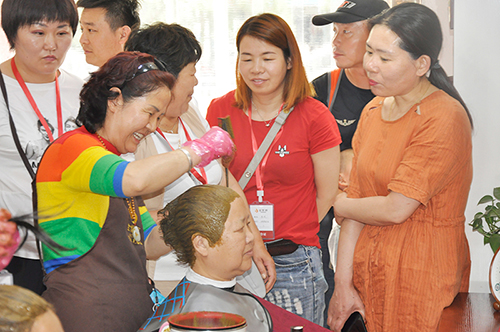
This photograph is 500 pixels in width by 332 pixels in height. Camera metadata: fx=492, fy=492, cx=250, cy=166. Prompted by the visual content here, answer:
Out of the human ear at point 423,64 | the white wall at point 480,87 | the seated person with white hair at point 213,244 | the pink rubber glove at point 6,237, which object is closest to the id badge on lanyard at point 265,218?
the seated person with white hair at point 213,244

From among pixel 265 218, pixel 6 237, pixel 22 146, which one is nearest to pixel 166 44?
pixel 22 146

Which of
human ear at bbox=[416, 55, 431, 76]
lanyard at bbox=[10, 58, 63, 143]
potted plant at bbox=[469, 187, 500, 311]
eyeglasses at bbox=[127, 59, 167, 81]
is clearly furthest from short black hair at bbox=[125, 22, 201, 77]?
potted plant at bbox=[469, 187, 500, 311]

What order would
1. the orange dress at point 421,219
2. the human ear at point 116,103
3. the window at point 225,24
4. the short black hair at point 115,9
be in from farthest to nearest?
the window at point 225,24, the short black hair at point 115,9, the orange dress at point 421,219, the human ear at point 116,103

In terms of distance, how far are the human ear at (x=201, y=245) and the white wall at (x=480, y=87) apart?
1465mm

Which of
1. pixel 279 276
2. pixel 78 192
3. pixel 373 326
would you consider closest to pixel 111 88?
pixel 78 192

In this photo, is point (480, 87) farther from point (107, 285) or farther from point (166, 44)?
point (107, 285)

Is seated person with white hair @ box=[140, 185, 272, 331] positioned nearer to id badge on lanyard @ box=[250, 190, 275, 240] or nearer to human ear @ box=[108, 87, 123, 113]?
human ear @ box=[108, 87, 123, 113]

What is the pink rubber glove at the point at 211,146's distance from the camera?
1461 mm

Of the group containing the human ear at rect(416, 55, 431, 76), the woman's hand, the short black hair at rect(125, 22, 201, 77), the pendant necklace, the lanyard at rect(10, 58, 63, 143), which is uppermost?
the short black hair at rect(125, 22, 201, 77)

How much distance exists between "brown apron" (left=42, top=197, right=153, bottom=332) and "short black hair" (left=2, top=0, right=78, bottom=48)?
958 millimetres

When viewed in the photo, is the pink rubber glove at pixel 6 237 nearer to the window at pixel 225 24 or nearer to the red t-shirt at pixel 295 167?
the red t-shirt at pixel 295 167

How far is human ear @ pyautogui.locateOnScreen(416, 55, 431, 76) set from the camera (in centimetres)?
172

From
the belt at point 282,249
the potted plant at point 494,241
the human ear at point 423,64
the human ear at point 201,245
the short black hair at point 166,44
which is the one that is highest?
the short black hair at point 166,44

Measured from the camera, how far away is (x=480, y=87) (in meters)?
2.35
